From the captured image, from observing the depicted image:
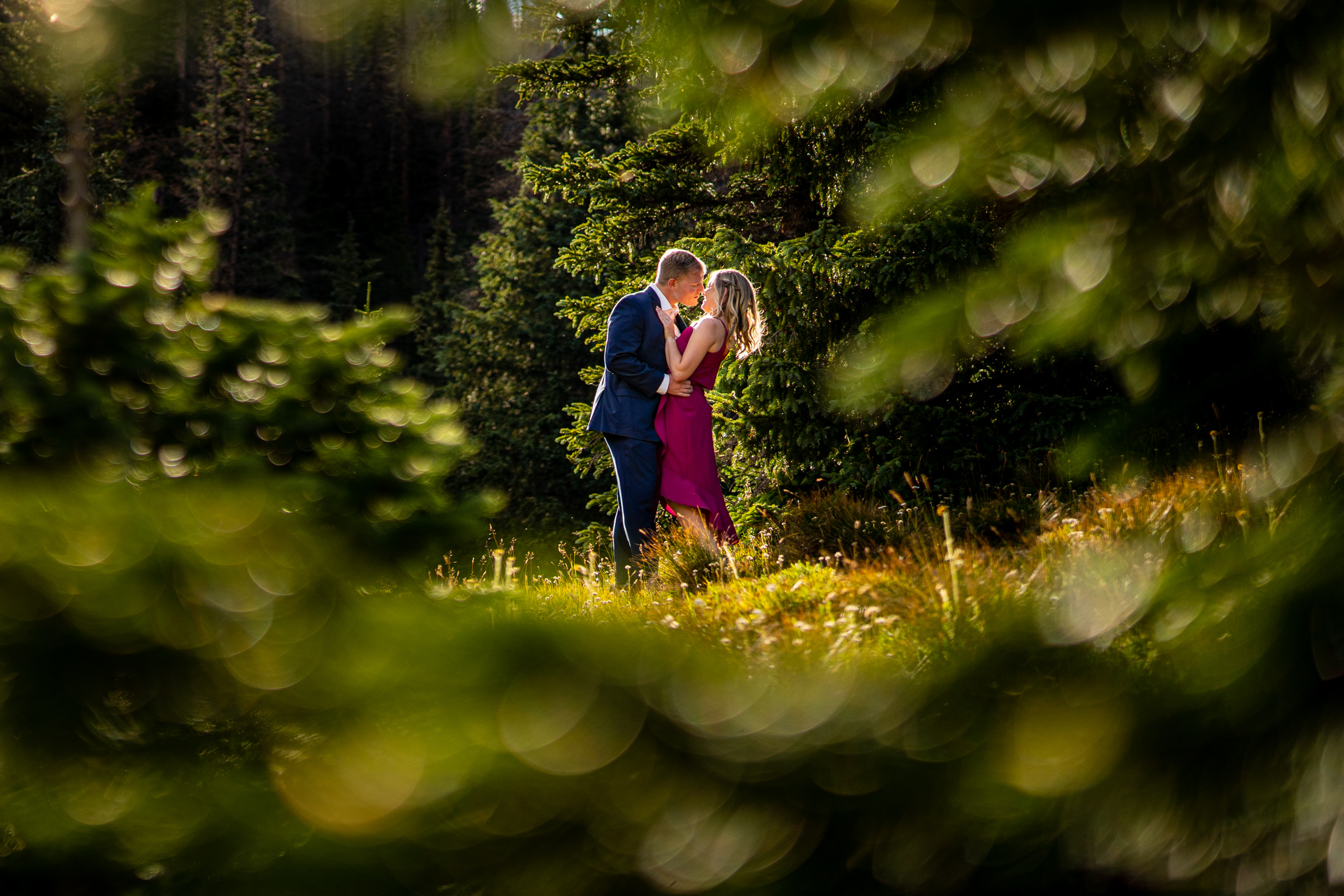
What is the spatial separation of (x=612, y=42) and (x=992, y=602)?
1.60m

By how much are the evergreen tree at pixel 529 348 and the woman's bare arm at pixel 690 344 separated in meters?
13.3

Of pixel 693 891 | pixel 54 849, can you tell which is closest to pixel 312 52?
pixel 54 849

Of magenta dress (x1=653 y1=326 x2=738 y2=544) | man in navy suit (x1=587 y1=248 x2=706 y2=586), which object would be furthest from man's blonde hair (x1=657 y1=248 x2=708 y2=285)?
magenta dress (x1=653 y1=326 x2=738 y2=544)

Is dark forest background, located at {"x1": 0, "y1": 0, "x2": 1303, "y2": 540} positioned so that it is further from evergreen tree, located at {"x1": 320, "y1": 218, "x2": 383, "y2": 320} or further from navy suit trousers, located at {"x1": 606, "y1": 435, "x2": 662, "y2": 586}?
navy suit trousers, located at {"x1": 606, "y1": 435, "x2": 662, "y2": 586}

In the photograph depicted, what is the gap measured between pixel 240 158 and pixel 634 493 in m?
32.2

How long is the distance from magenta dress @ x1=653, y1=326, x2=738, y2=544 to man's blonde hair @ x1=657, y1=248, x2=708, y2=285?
1.47ft

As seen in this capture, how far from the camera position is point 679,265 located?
6.09 m

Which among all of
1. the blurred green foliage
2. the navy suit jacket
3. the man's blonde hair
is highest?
the man's blonde hair

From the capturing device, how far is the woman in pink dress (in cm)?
624

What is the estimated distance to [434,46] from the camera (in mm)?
906

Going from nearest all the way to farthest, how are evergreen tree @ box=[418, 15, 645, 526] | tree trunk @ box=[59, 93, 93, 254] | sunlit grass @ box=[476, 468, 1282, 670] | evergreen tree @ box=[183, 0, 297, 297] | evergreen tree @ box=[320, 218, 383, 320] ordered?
sunlit grass @ box=[476, 468, 1282, 670] < evergreen tree @ box=[418, 15, 645, 526] < tree trunk @ box=[59, 93, 93, 254] < evergreen tree @ box=[183, 0, 297, 297] < evergreen tree @ box=[320, 218, 383, 320]

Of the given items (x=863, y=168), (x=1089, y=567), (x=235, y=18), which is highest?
(x=235, y=18)

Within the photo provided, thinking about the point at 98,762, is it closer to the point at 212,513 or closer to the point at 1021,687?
the point at 212,513

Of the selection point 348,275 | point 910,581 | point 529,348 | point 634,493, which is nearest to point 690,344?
point 634,493
